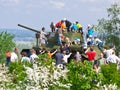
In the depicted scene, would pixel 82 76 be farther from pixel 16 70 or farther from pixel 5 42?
pixel 5 42

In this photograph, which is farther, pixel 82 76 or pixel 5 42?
pixel 5 42

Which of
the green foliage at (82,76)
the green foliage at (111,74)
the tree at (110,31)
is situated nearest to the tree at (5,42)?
the tree at (110,31)

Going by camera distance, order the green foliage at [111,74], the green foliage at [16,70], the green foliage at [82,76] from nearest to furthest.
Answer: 1. the green foliage at [82,76]
2. the green foliage at [16,70]
3. the green foliage at [111,74]

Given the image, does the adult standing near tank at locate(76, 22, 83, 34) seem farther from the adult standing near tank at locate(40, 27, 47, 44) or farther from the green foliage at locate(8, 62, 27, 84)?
the green foliage at locate(8, 62, 27, 84)

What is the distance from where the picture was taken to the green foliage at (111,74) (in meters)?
17.9

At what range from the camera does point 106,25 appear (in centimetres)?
5609

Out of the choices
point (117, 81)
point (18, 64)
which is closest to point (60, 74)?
point (117, 81)

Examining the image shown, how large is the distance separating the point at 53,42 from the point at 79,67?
18.1 meters

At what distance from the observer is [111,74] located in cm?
1822

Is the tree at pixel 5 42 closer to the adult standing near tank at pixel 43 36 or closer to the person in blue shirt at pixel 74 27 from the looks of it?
the adult standing near tank at pixel 43 36

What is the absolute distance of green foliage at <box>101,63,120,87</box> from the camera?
58.6 ft

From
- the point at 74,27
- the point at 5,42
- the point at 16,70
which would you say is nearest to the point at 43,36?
the point at 74,27

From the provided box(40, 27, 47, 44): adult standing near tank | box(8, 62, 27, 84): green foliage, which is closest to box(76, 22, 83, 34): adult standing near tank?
box(40, 27, 47, 44): adult standing near tank

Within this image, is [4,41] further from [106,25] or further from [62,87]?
[62,87]
